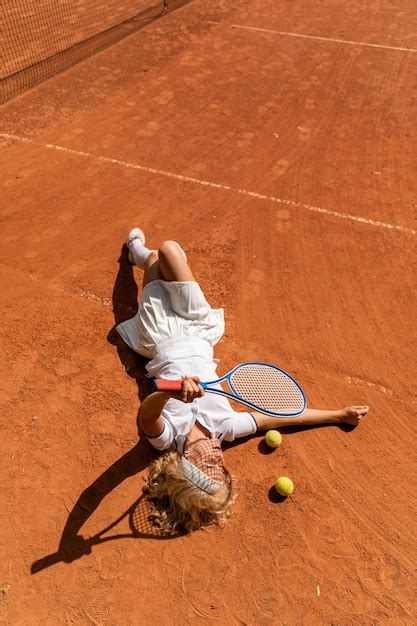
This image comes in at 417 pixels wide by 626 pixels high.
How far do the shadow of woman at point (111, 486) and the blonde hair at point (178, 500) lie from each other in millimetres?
145

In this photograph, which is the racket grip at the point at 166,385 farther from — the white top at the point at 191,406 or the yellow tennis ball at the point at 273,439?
the yellow tennis ball at the point at 273,439

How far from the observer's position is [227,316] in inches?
198

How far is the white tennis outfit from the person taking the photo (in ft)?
12.7

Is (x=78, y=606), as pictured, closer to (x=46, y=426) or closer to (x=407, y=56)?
(x=46, y=426)

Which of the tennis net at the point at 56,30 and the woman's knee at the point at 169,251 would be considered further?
the tennis net at the point at 56,30

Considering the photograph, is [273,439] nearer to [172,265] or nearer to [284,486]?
[284,486]

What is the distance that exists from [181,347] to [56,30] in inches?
366

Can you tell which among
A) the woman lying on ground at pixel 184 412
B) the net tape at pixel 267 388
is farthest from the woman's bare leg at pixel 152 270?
the net tape at pixel 267 388

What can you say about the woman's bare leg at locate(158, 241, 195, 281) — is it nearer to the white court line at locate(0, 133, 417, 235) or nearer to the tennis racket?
the tennis racket

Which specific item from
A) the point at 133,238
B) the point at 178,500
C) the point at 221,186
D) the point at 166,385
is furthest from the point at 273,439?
the point at 221,186

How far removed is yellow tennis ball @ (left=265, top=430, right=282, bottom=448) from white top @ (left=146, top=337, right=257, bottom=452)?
14 centimetres

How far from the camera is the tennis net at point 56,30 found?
9.00 metres

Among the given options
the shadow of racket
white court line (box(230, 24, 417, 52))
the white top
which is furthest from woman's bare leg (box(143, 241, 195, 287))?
white court line (box(230, 24, 417, 52))

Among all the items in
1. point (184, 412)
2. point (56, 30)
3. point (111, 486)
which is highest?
point (56, 30)
